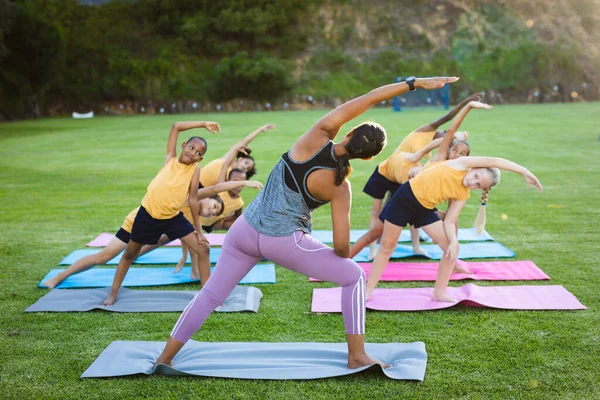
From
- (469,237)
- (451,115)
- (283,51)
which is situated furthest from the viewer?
(283,51)

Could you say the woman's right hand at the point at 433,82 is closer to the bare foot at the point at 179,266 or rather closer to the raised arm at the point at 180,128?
the raised arm at the point at 180,128

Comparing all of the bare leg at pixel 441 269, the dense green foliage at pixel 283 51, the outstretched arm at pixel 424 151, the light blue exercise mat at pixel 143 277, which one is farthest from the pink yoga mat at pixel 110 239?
the dense green foliage at pixel 283 51

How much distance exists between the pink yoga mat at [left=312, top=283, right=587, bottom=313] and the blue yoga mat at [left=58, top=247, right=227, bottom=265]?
1859mm

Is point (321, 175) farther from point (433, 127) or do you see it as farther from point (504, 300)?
point (433, 127)

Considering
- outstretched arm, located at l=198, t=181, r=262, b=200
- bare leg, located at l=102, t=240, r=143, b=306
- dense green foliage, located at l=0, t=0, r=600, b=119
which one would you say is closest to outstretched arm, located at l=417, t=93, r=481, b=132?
outstretched arm, located at l=198, t=181, r=262, b=200

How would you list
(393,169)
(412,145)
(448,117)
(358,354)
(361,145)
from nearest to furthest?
(361,145) → (358,354) → (448,117) → (393,169) → (412,145)

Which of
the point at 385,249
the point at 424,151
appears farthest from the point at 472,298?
the point at 424,151

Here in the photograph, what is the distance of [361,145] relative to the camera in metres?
3.69

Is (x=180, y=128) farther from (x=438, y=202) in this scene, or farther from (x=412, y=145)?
(x=412, y=145)

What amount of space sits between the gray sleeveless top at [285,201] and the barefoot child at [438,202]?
73.4 inches

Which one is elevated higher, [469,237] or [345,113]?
[345,113]

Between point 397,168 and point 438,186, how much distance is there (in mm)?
1522

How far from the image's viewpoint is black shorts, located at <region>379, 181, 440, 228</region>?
5715 mm

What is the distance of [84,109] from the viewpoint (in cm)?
4981
